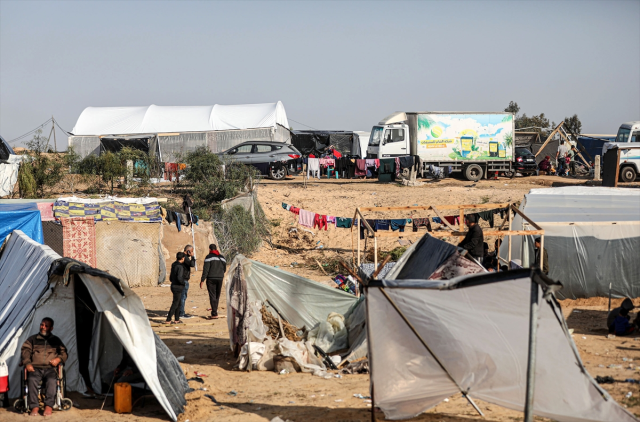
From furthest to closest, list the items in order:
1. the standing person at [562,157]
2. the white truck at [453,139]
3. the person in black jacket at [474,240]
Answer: the standing person at [562,157]
the white truck at [453,139]
the person in black jacket at [474,240]

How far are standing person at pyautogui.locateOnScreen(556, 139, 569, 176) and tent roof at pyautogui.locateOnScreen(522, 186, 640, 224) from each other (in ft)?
44.4

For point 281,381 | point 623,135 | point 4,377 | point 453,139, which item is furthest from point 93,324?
point 623,135

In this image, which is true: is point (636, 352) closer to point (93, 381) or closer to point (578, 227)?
point (578, 227)

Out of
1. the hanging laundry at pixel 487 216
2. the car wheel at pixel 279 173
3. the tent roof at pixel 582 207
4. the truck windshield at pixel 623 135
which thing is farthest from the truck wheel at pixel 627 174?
the car wheel at pixel 279 173

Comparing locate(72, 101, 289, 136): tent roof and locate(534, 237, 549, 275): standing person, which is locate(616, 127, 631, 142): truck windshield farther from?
locate(72, 101, 289, 136): tent roof

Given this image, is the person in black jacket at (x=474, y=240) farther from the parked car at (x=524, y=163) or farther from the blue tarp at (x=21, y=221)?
the parked car at (x=524, y=163)

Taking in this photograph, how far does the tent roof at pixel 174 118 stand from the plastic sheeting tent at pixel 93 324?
22545 millimetres

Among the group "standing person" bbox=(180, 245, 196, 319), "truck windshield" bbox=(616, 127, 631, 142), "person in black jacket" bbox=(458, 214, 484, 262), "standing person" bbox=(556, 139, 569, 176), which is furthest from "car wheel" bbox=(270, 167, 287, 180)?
"person in black jacket" bbox=(458, 214, 484, 262)

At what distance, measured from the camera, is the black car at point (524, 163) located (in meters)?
27.4

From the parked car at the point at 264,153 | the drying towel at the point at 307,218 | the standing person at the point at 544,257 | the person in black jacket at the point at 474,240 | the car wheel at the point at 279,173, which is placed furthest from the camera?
the car wheel at the point at 279,173

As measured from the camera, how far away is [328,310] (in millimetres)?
10211

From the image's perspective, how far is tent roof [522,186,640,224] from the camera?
14641mm

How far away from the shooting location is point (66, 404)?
23.8 ft

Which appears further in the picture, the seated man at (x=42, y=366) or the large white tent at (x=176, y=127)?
the large white tent at (x=176, y=127)
